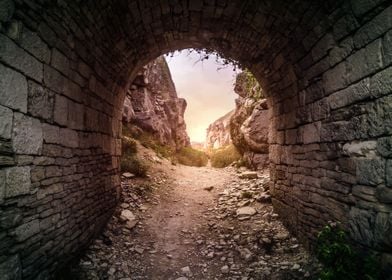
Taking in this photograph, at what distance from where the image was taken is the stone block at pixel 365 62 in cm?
254

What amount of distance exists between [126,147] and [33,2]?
7.04 m

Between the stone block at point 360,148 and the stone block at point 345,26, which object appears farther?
the stone block at point 345,26

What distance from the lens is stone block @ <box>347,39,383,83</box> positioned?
8.34 feet

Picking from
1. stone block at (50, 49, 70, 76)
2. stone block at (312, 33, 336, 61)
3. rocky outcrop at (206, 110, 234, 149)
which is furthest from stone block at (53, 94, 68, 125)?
rocky outcrop at (206, 110, 234, 149)

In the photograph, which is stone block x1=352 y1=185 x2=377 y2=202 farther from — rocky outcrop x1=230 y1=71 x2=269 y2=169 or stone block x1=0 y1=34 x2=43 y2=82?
rocky outcrop x1=230 y1=71 x2=269 y2=169

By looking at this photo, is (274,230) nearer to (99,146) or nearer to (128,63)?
(99,146)

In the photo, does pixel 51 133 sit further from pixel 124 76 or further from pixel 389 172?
pixel 389 172

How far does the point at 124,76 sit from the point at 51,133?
2909mm

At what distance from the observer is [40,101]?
2.88 m

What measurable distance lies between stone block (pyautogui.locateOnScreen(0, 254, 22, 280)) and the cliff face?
28.5 ft

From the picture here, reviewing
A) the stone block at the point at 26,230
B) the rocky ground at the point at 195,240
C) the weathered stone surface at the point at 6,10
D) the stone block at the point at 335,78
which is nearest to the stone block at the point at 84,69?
the weathered stone surface at the point at 6,10

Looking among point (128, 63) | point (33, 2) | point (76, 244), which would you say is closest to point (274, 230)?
point (76, 244)

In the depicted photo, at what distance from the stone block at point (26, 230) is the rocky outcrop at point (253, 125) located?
682cm

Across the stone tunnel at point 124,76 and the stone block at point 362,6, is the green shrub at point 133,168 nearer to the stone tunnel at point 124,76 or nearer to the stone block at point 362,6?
the stone tunnel at point 124,76
